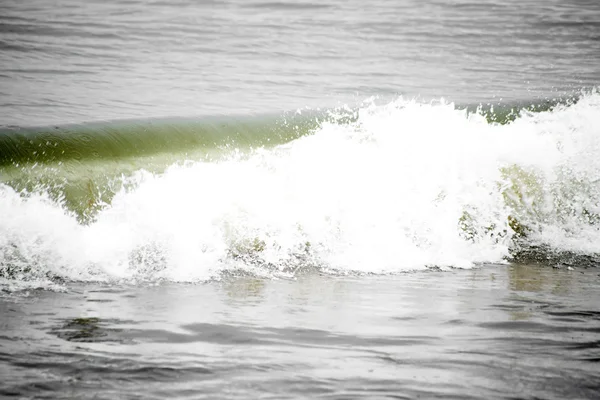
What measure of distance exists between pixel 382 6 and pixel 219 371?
16.9 meters

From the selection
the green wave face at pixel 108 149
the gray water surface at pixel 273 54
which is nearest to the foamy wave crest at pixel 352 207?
the green wave face at pixel 108 149

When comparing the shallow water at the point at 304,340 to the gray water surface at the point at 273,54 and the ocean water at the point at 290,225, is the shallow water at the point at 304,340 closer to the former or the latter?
the ocean water at the point at 290,225

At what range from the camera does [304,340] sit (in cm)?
414

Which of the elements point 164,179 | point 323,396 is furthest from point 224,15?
point 323,396

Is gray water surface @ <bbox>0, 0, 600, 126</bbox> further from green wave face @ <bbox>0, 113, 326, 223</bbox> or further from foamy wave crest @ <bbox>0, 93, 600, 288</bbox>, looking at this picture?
foamy wave crest @ <bbox>0, 93, 600, 288</bbox>

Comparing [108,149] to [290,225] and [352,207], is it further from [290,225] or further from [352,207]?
[352,207]

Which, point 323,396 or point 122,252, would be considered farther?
point 122,252

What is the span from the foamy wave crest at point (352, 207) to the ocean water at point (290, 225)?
0.08 ft

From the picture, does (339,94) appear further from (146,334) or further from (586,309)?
(146,334)

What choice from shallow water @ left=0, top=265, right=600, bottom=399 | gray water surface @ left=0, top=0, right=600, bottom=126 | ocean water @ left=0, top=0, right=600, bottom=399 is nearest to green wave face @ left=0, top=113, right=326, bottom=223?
ocean water @ left=0, top=0, right=600, bottom=399

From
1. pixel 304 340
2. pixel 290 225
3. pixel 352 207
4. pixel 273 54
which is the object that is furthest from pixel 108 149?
pixel 273 54

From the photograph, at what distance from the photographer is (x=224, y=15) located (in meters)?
17.3

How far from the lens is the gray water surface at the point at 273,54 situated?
1037 cm

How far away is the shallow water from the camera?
3.43 meters
